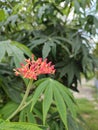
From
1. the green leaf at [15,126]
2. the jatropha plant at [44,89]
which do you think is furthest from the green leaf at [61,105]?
the green leaf at [15,126]

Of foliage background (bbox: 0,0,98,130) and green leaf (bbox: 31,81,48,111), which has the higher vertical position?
foliage background (bbox: 0,0,98,130)

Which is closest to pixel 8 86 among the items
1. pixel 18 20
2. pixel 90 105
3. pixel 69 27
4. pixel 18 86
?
Result: pixel 18 86

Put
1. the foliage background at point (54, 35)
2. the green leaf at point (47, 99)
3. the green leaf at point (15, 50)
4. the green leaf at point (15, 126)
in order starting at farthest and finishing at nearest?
1. the foliage background at point (54, 35)
2. the green leaf at point (15, 50)
3. the green leaf at point (47, 99)
4. the green leaf at point (15, 126)

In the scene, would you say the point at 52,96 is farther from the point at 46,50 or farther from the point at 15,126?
the point at 46,50

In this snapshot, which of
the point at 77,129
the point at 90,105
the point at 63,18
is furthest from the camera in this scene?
the point at 90,105

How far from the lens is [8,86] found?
3.99 feet

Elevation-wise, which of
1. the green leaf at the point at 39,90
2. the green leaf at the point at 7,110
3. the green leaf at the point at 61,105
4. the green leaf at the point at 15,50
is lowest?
the green leaf at the point at 7,110

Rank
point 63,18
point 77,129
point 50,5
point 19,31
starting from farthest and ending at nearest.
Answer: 1. point 63,18
2. point 19,31
3. point 50,5
4. point 77,129

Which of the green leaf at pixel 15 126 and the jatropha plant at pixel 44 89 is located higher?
the jatropha plant at pixel 44 89

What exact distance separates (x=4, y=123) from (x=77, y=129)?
1.55 feet

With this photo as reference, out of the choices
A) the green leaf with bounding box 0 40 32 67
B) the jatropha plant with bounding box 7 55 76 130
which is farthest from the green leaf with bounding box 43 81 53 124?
the green leaf with bounding box 0 40 32 67

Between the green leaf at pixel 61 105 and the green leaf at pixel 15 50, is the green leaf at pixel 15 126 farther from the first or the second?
the green leaf at pixel 15 50

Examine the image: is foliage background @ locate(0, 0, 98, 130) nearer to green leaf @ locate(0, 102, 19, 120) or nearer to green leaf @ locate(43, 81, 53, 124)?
green leaf @ locate(0, 102, 19, 120)

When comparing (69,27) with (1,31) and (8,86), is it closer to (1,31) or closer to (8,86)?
(1,31)
